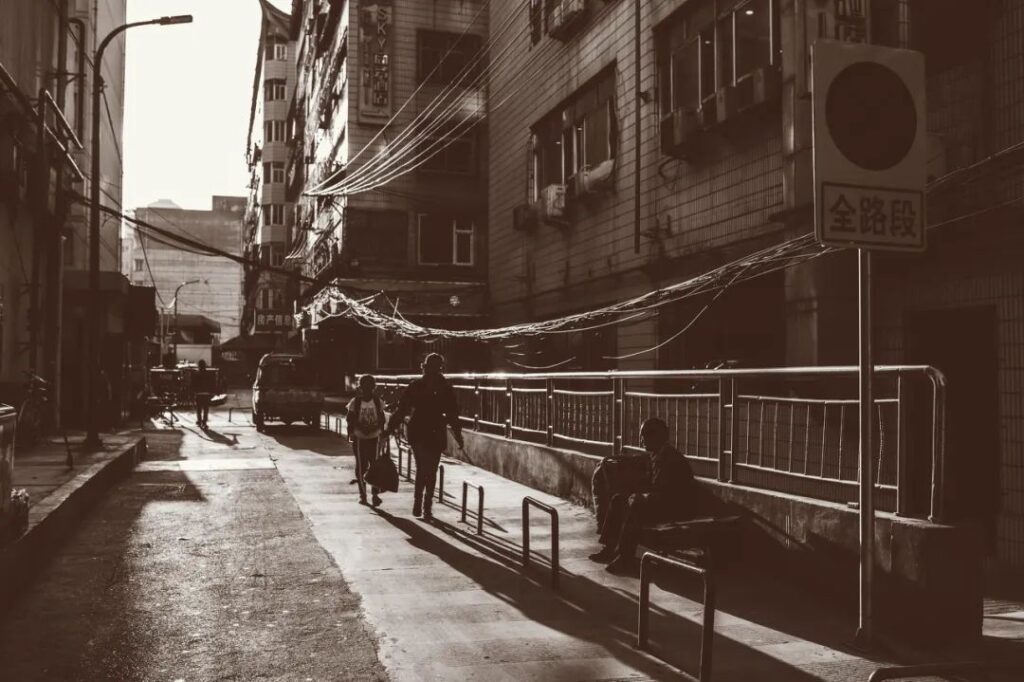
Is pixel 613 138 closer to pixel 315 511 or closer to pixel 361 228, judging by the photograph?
pixel 315 511

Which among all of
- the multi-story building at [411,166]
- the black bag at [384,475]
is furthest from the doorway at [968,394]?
the multi-story building at [411,166]

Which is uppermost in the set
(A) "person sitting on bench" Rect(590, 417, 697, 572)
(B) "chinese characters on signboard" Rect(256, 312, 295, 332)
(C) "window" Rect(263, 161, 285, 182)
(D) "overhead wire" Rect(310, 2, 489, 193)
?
(C) "window" Rect(263, 161, 285, 182)

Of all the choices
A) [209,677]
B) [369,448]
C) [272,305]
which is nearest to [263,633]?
[209,677]

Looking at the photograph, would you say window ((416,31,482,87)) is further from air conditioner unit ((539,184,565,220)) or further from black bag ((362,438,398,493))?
black bag ((362,438,398,493))

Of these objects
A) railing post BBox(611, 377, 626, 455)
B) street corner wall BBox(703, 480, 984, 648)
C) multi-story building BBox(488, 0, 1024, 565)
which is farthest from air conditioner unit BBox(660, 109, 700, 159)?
street corner wall BBox(703, 480, 984, 648)

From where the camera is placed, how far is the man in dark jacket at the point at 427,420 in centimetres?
1148

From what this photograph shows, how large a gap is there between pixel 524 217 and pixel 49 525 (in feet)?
47.7

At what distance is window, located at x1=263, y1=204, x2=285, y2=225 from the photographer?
6469 centimetres

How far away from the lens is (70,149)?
23938mm

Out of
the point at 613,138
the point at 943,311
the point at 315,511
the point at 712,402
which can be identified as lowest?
the point at 315,511

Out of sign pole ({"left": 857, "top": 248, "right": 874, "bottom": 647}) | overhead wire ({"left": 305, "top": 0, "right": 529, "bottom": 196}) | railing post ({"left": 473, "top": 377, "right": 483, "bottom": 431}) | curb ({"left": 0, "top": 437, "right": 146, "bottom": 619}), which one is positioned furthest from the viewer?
overhead wire ({"left": 305, "top": 0, "right": 529, "bottom": 196})

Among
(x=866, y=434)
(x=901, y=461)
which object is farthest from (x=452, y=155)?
(x=866, y=434)

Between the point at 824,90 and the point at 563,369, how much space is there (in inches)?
601

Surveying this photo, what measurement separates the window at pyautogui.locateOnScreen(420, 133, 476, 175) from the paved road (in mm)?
21012
